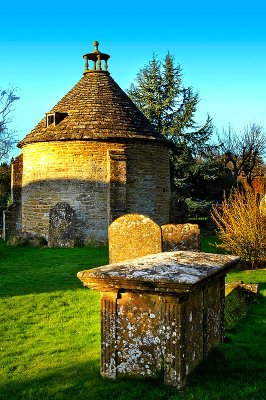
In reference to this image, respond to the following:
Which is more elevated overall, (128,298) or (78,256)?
(128,298)

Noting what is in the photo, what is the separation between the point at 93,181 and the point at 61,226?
2.39m

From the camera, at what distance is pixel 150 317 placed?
16.0ft

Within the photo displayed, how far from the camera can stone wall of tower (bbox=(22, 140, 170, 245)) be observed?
19830mm

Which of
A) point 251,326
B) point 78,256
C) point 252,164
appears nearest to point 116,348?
point 251,326

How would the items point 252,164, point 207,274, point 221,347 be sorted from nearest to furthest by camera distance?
point 207,274, point 221,347, point 252,164

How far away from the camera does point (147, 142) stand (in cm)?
2103

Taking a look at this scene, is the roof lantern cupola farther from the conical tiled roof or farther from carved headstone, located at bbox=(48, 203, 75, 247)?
carved headstone, located at bbox=(48, 203, 75, 247)

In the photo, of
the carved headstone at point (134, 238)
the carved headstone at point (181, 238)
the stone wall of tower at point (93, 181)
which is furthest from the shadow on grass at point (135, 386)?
the stone wall of tower at point (93, 181)

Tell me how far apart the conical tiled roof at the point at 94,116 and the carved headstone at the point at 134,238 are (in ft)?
31.6

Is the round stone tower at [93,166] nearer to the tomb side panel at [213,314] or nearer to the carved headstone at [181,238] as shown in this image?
the carved headstone at [181,238]

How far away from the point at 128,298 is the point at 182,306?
1.99 feet

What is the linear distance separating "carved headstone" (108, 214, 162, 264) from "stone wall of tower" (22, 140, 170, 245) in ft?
28.3

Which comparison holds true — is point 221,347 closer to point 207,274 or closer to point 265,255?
point 207,274

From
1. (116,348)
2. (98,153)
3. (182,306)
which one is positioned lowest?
(116,348)
